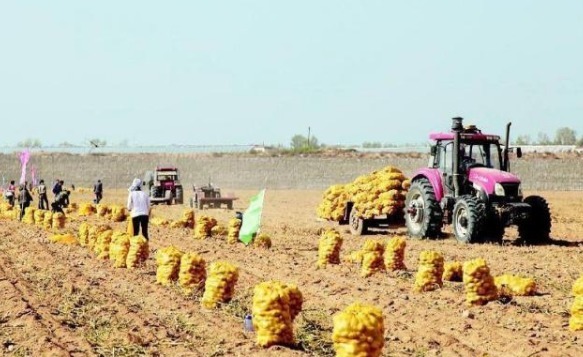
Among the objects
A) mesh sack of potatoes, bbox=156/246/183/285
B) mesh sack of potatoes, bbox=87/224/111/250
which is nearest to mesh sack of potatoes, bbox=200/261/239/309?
mesh sack of potatoes, bbox=156/246/183/285

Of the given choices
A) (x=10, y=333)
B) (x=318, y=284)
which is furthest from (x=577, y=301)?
(x=10, y=333)

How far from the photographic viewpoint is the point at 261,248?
1605cm

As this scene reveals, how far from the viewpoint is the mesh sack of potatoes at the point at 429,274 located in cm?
1052

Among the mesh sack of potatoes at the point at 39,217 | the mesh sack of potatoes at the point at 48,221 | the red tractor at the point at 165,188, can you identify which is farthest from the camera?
the red tractor at the point at 165,188

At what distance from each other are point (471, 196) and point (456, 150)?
1.04 metres

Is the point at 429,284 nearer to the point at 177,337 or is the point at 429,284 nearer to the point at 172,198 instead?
the point at 177,337

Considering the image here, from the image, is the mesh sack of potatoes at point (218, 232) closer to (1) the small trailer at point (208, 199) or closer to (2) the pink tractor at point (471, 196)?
(2) the pink tractor at point (471, 196)

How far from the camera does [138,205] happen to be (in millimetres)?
15242

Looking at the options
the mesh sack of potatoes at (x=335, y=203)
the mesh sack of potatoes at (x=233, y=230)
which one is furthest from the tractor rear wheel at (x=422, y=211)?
the mesh sack of potatoes at (x=233, y=230)

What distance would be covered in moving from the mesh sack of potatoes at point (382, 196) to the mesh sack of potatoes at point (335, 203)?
2.57ft

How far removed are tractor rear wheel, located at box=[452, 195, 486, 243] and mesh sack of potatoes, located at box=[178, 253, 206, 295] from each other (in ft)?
21.8

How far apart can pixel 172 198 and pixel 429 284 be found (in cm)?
2640

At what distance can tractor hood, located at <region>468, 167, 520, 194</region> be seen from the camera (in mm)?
15977

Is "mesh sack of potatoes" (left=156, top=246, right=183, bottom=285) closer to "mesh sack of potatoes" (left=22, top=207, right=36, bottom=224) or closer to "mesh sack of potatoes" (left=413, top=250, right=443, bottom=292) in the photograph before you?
"mesh sack of potatoes" (left=413, top=250, right=443, bottom=292)
